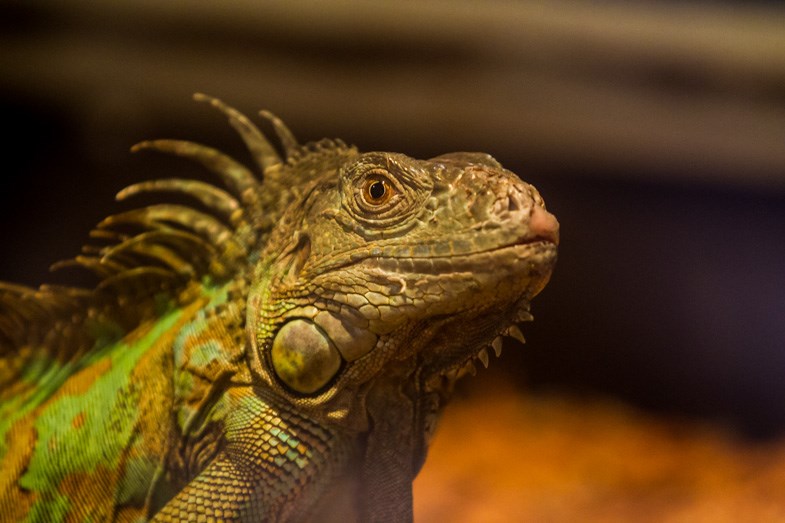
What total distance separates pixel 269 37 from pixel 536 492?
2.41 metres

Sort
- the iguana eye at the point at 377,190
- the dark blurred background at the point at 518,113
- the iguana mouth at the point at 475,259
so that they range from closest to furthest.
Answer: the iguana mouth at the point at 475,259 < the iguana eye at the point at 377,190 < the dark blurred background at the point at 518,113

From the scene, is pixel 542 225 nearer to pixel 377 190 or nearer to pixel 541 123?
pixel 377 190

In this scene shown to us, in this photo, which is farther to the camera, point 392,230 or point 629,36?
point 629,36

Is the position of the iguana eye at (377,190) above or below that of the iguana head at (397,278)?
above

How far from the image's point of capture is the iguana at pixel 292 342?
145 cm

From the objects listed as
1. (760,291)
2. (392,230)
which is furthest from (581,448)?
(392,230)

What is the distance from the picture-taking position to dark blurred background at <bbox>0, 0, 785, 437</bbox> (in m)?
2.81

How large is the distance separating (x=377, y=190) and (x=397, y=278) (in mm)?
214

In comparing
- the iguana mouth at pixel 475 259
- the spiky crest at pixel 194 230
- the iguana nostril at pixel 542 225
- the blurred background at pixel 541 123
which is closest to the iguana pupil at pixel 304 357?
the iguana mouth at pixel 475 259

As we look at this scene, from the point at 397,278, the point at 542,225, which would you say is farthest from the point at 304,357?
the point at 542,225

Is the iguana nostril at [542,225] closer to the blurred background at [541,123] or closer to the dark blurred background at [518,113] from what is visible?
the blurred background at [541,123]

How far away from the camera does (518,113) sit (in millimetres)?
3023

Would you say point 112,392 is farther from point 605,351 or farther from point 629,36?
point 605,351

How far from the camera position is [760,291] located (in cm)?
303
